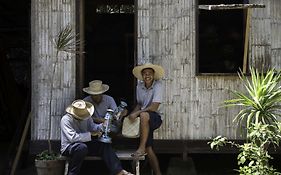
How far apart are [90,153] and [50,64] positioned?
4.51ft

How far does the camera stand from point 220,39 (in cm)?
888

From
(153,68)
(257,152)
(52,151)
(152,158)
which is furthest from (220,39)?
(257,152)

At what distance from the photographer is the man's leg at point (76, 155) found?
5.72m

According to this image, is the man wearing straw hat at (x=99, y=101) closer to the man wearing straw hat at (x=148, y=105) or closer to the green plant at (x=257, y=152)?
the man wearing straw hat at (x=148, y=105)

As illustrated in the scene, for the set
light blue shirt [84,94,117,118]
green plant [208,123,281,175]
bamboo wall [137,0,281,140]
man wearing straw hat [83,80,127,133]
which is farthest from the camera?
bamboo wall [137,0,281,140]

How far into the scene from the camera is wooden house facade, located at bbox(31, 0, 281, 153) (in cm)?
648

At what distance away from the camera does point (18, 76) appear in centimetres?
1155

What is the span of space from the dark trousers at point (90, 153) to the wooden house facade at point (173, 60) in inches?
31.3

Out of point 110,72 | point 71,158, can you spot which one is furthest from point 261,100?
point 110,72

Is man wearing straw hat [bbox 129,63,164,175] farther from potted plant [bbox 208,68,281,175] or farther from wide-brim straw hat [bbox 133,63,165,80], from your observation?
potted plant [bbox 208,68,281,175]

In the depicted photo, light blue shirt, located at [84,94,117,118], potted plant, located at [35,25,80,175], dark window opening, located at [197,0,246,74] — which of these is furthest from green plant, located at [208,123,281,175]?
dark window opening, located at [197,0,246,74]

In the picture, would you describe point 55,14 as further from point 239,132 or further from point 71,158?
point 239,132

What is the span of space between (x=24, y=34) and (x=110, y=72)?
222cm

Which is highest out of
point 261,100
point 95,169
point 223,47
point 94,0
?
point 94,0
